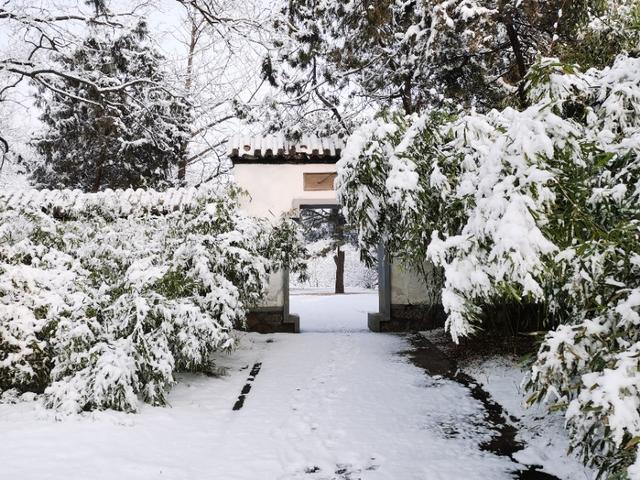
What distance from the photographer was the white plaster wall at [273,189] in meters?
8.48

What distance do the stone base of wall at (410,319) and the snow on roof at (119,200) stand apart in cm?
375

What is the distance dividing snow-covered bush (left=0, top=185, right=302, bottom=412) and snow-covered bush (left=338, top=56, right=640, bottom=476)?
2.47 meters

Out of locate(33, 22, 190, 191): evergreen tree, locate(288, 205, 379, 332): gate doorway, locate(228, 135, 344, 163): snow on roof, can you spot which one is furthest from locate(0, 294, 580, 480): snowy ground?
locate(33, 22, 190, 191): evergreen tree

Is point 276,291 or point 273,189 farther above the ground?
point 273,189

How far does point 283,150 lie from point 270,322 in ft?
9.31

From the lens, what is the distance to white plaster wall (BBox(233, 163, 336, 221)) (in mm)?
8484

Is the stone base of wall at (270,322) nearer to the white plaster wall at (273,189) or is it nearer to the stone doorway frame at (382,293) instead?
the stone doorway frame at (382,293)

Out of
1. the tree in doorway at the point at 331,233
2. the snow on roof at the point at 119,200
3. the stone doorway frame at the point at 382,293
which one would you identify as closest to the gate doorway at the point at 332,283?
the tree in doorway at the point at 331,233

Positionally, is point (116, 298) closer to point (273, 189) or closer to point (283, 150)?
point (273, 189)

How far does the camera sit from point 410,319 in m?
8.57

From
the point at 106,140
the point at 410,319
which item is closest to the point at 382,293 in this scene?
the point at 410,319

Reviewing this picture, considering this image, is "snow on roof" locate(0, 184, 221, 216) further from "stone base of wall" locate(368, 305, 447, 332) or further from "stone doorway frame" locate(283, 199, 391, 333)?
Answer: "stone base of wall" locate(368, 305, 447, 332)

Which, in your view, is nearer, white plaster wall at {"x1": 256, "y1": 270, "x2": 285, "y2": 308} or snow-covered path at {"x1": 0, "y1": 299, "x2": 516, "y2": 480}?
snow-covered path at {"x1": 0, "y1": 299, "x2": 516, "y2": 480}

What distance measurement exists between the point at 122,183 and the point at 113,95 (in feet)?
7.05
